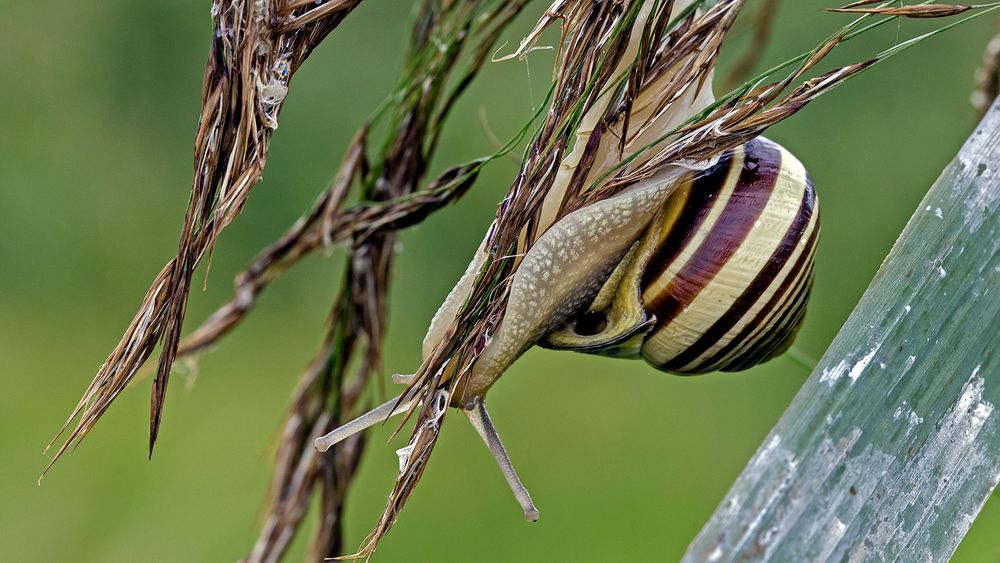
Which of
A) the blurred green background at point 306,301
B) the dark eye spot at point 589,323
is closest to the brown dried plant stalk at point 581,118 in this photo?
the dark eye spot at point 589,323

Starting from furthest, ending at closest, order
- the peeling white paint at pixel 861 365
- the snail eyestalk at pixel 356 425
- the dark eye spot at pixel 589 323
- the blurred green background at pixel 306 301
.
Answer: the blurred green background at pixel 306 301 → the dark eye spot at pixel 589 323 → the snail eyestalk at pixel 356 425 → the peeling white paint at pixel 861 365

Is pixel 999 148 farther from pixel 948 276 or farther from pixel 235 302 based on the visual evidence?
pixel 235 302

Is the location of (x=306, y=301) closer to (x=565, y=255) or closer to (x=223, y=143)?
(x=565, y=255)

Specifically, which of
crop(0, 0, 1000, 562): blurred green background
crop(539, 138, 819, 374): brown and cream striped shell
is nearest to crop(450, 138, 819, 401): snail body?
crop(539, 138, 819, 374): brown and cream striped shell

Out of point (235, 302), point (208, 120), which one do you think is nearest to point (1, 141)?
point (235, 302)

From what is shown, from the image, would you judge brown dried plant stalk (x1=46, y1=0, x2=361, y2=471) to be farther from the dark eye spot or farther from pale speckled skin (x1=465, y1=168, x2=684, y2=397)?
the dark eye spot

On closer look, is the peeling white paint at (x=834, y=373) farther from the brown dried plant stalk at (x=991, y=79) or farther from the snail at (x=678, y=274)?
the brown dried plant stalk at (x=991, y=79)
